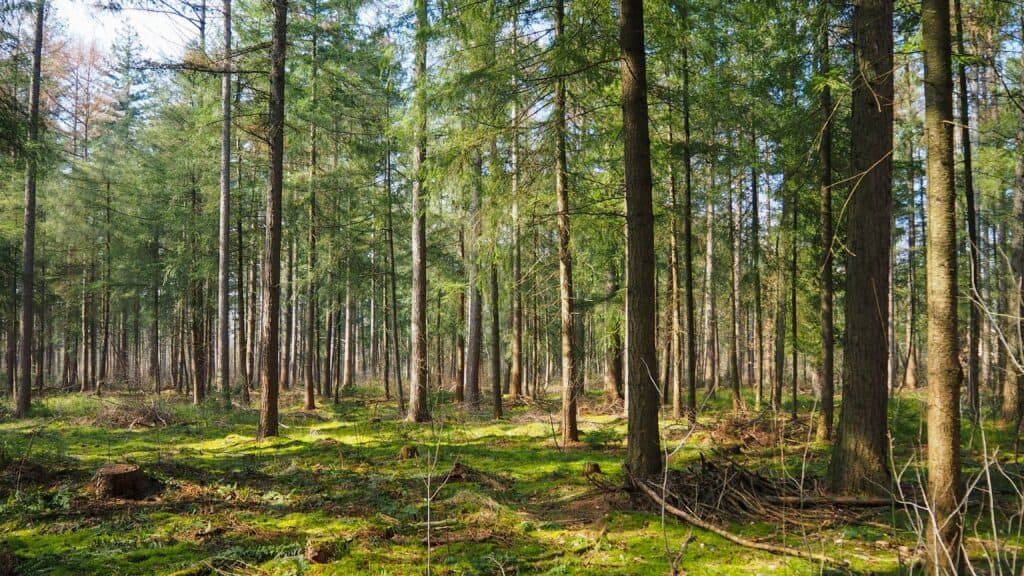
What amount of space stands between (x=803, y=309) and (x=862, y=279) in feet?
33.8

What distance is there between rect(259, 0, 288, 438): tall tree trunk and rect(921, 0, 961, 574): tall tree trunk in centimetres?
1069

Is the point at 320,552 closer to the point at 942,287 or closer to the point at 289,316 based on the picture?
the point at 942,287

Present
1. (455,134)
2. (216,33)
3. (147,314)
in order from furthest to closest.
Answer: (147,314)
(216,33)
(455,134)

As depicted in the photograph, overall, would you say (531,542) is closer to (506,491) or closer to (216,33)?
(506,491)

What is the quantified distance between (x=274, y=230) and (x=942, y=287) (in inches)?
440

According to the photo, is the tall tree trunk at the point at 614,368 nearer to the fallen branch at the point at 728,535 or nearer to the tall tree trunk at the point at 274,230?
the tall tree trunk at the point at 274,230

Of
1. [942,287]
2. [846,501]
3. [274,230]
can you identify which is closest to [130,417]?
[274,230]

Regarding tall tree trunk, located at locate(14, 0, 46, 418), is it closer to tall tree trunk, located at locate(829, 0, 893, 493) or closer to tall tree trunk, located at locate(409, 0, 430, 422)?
tall tree trunk, located at locate(409, 0, 430, 422)

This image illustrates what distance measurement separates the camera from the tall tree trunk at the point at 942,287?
3447 mm

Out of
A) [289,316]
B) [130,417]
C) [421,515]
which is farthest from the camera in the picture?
[289,316]

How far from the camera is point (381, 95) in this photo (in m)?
17.7

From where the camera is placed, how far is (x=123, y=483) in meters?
6.65

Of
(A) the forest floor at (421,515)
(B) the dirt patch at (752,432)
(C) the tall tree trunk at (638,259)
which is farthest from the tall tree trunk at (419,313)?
(C) the tall tree trunk at (638,259)

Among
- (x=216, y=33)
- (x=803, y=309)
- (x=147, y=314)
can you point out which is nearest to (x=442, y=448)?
(x=803, y=309)
